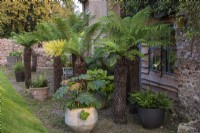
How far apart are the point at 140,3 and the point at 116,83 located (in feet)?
9.39

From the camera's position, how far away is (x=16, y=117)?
5.93 meters

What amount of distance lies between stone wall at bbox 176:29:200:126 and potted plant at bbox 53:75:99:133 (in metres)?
2.24

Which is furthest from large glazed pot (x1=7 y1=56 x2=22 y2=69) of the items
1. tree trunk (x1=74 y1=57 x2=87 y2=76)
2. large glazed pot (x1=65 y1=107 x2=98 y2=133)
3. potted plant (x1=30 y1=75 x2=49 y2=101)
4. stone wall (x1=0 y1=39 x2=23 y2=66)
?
large glazed pot (x1=65 y1=107 x2=98 y2=133)

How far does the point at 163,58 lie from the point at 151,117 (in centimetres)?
220

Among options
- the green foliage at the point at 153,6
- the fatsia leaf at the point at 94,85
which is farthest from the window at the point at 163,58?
the fatsia leaf at the point at 94,85

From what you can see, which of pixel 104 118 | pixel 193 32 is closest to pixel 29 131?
pixel 104 118

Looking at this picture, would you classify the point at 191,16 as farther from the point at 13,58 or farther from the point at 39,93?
Result: the point at 13,58

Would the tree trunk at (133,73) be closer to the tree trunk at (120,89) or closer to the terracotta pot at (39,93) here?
the tree trunk at (120,89)

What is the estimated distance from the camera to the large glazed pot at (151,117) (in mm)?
6461

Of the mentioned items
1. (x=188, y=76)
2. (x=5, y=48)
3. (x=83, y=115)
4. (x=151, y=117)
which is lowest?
(x=151, y=117)

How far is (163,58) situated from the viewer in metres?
8.02

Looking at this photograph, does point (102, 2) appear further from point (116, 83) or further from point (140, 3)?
point (116, 83)

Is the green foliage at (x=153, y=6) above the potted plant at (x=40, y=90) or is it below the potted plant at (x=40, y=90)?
above

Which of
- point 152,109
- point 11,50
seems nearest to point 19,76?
point 11,50
